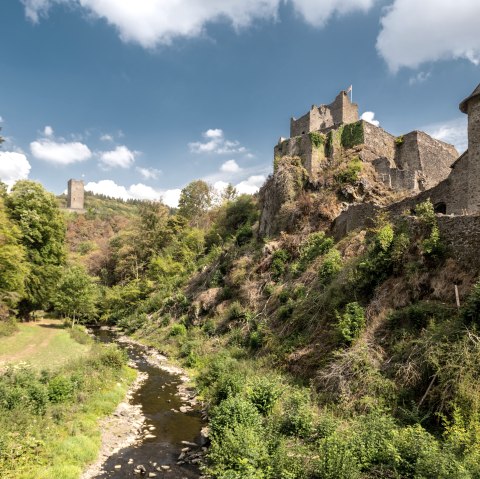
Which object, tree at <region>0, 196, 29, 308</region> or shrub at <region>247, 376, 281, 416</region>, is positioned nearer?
shrub at <region>247, 376, 281, 416</region>

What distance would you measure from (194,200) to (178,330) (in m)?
32.3

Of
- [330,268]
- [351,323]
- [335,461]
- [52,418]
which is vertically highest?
[330,268]

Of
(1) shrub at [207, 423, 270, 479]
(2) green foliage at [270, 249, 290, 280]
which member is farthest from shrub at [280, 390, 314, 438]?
(2) green foliage at [270, 249, 290, 280]

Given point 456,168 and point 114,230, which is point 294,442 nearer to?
point 456,168

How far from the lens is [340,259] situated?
18.0 metres

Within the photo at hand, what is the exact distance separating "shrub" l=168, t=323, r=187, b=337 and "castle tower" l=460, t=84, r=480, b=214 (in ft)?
68.5

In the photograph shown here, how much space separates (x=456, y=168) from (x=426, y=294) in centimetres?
919

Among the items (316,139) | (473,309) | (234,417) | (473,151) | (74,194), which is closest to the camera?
(473,309)

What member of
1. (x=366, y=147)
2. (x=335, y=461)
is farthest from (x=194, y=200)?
(x=335, y=461)

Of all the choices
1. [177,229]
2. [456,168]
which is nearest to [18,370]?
[456,168]

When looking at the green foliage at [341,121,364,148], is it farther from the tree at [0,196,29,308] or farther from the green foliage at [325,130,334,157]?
the tree at [0,196,29,308]

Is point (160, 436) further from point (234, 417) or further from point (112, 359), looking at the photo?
point (112, 359)

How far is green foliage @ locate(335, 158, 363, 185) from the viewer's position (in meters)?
25.9

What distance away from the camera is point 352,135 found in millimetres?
29719
